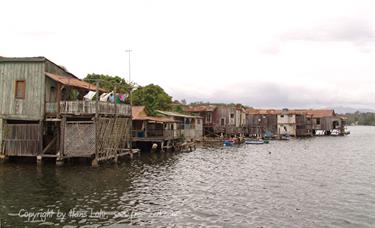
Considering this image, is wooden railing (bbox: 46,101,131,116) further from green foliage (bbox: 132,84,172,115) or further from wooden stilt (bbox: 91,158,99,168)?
green foliage (bbox: 132,84,172,115)

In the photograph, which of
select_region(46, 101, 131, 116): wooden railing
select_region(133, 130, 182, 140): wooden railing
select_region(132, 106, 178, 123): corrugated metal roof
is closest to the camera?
select_region(46, 101, 131, 116): wooden railing

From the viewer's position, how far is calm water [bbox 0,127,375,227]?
16812mm

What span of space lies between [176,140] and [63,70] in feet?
73.8

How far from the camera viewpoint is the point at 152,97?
63250 millimetres

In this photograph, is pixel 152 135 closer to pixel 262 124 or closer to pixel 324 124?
pixel 262 124

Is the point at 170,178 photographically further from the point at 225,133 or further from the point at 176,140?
the point at 225,133

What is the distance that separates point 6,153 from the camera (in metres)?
31.5

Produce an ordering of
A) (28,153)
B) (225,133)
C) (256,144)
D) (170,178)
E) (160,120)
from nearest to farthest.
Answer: (170,178), (28,153), (160,120), (256,144), (225,133)

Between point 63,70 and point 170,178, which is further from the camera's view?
point 63,70

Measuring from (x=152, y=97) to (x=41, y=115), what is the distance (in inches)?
1305

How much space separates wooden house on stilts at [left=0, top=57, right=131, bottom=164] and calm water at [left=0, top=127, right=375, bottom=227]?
69.2 inches

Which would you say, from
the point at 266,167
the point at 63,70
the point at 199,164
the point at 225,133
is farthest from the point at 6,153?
the point at 225,133

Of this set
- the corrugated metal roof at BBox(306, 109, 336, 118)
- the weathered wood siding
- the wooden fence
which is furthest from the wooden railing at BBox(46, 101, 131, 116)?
the corrugated metal roof at BBox(306, 109, 336, 118)

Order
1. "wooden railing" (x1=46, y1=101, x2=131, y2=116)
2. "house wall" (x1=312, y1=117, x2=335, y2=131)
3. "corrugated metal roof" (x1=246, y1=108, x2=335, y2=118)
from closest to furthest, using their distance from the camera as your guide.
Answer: "wooden railing" (x1=46, y1=101, x2=131, y2=116)
"corrugated metal roof" (x1=246, y1=108, x2=335, y2=118)
"house wall" (x1=312, y1=117, x2=335, y2=131)
